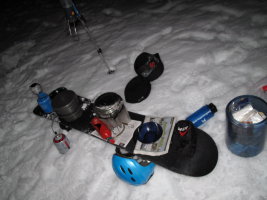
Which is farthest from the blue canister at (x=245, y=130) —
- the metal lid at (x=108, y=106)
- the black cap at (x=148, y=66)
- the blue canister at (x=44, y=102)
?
the blue canister at (x=44, y=102)

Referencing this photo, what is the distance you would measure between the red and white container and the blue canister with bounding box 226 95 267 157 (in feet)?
5.83

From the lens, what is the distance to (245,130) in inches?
58.1

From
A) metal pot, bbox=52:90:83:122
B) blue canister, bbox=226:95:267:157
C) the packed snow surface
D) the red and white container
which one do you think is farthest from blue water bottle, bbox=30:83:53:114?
blue canister, bbox=226:95:267:157

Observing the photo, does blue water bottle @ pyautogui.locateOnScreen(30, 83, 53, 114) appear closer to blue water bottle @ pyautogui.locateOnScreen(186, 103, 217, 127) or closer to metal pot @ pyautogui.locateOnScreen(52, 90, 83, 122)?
metal pot @ pyautogui.locateOnScreen(52, 90, 83, 122)

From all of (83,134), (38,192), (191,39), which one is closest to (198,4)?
(191,39)

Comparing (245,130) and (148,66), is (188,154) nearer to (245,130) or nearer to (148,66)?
(245,130)

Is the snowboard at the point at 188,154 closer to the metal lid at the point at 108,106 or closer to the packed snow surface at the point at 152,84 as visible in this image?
the packed snow surface at the point at 152,84

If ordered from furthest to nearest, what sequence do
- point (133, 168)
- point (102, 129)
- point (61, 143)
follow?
point (61, 143)
point (102, 129)
point (133, 168)

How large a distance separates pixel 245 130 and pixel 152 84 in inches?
59.9

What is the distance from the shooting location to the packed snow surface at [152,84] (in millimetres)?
1818

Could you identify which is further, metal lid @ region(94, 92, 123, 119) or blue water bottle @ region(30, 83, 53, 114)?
blue water bottle @ region(30, 83, 53, 114)

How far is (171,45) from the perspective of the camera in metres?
3.38

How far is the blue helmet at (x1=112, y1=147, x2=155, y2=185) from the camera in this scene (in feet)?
5.83

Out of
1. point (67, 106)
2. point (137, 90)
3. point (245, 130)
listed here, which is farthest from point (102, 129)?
point (245, 130)
